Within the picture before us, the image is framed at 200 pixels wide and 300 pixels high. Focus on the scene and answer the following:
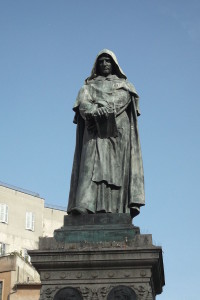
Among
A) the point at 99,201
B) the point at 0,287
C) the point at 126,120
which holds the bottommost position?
the point at 99,201

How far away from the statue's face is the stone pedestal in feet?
13.2

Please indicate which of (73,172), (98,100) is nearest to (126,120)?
(98,100)

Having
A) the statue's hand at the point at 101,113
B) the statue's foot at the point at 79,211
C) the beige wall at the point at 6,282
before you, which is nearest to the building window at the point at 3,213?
the beige wall at the point at 6,282

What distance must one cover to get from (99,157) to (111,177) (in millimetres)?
517

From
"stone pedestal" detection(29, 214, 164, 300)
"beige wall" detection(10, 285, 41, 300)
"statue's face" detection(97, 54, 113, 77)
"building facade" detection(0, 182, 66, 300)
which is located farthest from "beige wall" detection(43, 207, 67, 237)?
"stone pedestal" detection(29, 214, 164, 300)

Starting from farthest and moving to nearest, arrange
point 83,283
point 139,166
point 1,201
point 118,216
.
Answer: point 1,201
point 139,166
point 118,216
point 83,283

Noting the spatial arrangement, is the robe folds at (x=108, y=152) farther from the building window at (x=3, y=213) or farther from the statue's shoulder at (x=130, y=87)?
the building window at (x=3, y=213)

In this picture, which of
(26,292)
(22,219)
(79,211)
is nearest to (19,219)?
(22,219)

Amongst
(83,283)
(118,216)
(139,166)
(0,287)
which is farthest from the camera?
(0,287)

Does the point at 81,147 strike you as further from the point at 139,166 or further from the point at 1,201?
the point at 1,201

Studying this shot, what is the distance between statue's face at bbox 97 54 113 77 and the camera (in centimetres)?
1468

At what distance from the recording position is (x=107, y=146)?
1380 centimetres

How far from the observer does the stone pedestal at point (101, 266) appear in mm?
11781

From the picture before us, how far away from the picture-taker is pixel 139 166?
13.8 m
